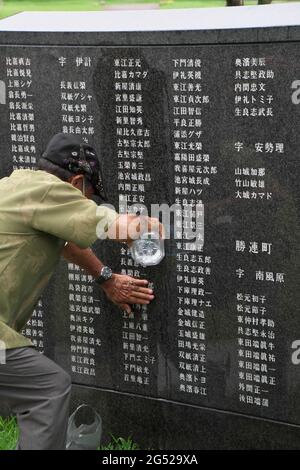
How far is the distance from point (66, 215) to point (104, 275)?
1087 mm

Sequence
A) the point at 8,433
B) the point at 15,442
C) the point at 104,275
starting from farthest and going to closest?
the point at 8,433 < the point at 15,442 < the point at 104,275

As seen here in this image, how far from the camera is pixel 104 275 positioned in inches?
202

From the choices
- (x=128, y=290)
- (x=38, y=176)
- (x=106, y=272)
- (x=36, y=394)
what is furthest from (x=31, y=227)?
(x=128, y=290)

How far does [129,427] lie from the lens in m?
5.41

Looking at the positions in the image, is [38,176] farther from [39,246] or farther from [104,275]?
[104,275]

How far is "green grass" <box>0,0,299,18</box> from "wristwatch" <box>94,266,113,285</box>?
5.06 metres

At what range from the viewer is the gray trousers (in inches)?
165

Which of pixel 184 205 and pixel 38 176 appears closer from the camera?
pixel 38 176

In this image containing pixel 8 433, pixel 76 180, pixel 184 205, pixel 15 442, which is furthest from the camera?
pixel 8 433

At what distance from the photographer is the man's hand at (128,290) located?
518 cm

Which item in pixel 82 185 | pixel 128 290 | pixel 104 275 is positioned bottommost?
pixel 128 290

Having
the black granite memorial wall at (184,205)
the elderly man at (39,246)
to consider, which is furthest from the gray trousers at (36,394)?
the black granite memorial wall at (184,205)

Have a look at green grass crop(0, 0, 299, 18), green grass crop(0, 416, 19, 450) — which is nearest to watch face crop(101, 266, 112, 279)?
green grass crop(0, 416, 19, 450)

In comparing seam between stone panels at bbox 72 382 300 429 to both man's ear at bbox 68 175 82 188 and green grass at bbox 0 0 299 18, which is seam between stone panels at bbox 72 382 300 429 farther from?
green grass at bbox 0 0 299 18
